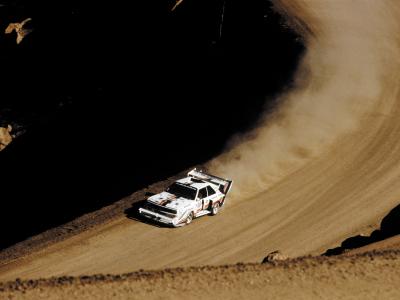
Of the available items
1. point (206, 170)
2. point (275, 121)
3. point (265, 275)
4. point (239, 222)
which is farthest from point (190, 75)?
point (265, 275)

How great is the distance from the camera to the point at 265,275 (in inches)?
690

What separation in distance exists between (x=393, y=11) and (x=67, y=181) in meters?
22.6

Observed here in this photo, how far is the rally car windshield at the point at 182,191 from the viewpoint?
26.5 m

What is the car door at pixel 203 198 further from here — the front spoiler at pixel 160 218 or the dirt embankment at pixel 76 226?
the dirt embankment at pixel 76 226

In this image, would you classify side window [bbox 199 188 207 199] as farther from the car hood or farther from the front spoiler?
the front spoiler

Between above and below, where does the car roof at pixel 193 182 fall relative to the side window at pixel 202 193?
above

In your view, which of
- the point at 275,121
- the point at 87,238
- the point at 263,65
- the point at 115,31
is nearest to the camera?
the point at 87,238

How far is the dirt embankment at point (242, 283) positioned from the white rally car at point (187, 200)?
812cm

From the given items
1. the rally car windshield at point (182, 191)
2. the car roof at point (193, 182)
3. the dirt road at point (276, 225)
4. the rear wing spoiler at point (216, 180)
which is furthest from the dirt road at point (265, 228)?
the car roof at point (193, 182)

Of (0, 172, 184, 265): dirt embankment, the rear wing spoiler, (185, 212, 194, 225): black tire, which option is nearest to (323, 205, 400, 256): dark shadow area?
the rear wing spoiler

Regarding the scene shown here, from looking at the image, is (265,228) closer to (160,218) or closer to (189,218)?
(189,218)

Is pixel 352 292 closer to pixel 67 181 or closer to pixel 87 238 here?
pixel 87 238

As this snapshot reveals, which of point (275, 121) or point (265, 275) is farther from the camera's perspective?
point (275, 121)

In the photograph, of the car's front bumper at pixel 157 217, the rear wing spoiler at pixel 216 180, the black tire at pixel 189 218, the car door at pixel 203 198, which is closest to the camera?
the car's front bumper at pixel 157 217
